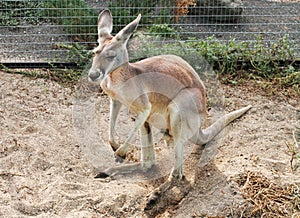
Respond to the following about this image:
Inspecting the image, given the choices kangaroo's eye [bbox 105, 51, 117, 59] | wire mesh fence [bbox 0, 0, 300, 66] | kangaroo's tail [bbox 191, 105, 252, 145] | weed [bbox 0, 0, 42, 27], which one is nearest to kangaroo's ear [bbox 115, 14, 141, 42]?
kangaroo's eye [bbox 105, 51, 117, 59]

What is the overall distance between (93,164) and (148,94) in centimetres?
103

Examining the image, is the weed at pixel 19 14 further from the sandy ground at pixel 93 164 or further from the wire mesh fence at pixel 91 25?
the sandy ground at pixel 93 164

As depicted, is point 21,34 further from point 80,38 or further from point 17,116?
point 17,116

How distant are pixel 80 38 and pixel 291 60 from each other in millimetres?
2960

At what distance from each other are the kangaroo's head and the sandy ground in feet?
3.81

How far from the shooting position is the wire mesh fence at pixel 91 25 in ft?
23.5

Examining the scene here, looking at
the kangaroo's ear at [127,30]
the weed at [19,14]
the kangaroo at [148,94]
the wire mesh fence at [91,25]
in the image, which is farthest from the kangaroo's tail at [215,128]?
the weed at [19,14]

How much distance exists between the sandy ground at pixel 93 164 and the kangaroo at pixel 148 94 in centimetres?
23

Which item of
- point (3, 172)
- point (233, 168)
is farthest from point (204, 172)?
point (3, 172)

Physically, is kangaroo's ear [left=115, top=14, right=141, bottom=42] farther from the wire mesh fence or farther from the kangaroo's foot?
the wire mesh fence

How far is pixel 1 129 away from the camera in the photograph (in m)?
5.69

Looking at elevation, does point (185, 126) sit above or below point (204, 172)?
above

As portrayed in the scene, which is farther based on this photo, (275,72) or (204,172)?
(275,72)

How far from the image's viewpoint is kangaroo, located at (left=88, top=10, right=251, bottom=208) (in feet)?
14.6
